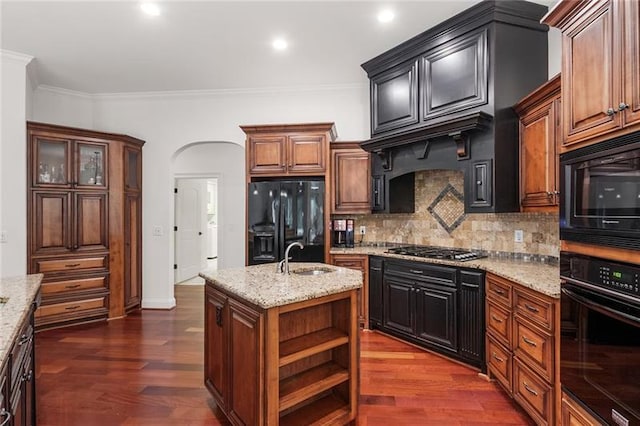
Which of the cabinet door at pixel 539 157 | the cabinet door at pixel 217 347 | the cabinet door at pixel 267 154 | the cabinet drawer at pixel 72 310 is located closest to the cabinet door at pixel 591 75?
the cabinet door at pixel 539 157

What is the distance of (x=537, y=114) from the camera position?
8.41 ft

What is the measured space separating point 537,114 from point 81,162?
4729 mm

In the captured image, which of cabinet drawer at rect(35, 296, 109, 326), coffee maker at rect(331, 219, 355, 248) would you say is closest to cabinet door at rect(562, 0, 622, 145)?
coffee maker at rect(331, 219, 355, 248)

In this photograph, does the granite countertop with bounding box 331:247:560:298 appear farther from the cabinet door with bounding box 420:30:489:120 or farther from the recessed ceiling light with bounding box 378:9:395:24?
the recessed ceiling light with bounding box 378:9:395:24

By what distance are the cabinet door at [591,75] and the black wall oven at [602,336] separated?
61 cm

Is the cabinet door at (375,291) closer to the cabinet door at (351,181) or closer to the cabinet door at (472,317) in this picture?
the cabinet door at (351,181)

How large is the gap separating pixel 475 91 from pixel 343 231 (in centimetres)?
211

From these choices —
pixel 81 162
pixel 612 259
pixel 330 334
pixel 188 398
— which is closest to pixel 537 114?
pixel 612 259

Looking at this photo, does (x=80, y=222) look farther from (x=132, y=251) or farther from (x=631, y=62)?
(x=631, y=62)

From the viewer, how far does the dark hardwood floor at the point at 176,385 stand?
2.23 m

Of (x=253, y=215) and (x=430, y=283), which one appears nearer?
(x=430, y=283)

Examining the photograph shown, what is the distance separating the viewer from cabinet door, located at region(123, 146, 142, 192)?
4.38m

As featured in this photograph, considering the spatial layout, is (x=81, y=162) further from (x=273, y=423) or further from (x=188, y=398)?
(x=273, y=423)

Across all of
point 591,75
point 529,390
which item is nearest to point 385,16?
point 591,75
